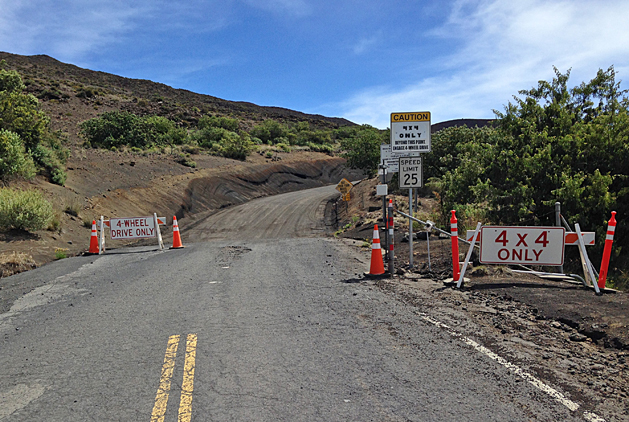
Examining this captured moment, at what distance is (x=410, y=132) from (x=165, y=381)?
7.90 metres

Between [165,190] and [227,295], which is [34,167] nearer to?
[165,190]

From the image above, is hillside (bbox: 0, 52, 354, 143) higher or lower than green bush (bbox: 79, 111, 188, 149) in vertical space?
higher

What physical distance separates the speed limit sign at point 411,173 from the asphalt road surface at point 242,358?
2560 millimetres

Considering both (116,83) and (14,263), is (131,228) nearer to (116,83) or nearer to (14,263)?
(14,263)

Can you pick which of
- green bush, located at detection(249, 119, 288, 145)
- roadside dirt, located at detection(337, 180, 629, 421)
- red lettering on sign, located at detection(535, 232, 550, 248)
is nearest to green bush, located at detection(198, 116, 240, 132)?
green bush, located at detection(249, 119, 288, 145)

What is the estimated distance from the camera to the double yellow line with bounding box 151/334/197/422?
3754 millimetres

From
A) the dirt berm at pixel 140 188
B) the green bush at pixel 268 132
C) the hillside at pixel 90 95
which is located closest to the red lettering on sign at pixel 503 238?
the dirt berm at pixel 140 188

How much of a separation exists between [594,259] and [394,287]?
7154mm

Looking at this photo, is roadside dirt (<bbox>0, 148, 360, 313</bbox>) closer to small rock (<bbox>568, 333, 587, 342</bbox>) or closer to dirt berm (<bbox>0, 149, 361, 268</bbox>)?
dirt berm (<bbox>0, 149, 361, 268</bbox>)

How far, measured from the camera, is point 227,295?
26.1 ft

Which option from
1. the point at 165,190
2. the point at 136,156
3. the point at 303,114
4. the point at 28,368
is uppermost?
the point at 303,114

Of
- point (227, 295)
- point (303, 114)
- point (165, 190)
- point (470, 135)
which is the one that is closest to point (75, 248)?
point (227, 295)

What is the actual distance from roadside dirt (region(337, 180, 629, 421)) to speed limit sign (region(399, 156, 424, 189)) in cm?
194

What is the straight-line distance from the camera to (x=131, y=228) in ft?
52.4
